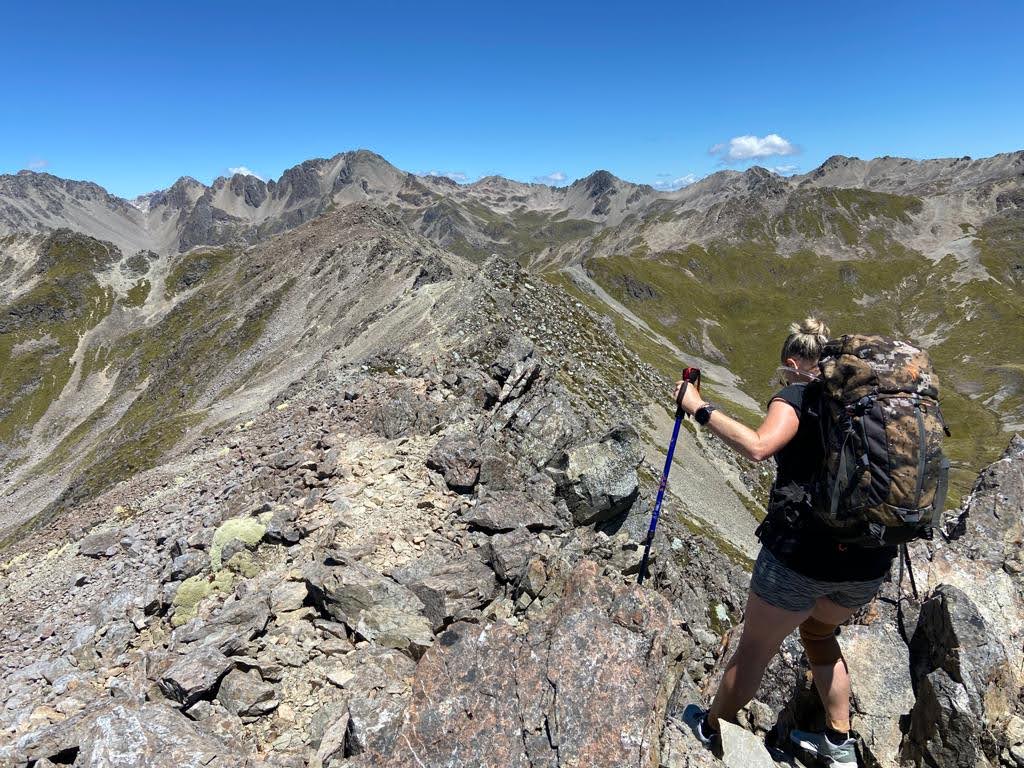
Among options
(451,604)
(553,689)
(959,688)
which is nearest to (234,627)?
(451,604)

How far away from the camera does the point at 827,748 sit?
8250 mm

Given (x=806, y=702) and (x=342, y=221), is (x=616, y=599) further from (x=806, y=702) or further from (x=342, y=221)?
(x=342, y=221)

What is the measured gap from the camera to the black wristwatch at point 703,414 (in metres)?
7.22

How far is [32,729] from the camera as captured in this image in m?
10.7

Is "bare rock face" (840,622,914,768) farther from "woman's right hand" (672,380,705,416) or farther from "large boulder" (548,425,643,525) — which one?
"large boulder" (548,425,643,525)

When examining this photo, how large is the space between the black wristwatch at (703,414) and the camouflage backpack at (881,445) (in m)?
1.38

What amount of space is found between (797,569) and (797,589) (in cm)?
37

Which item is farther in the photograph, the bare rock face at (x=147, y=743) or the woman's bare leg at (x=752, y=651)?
the bare rock face at (x=147, y=743)

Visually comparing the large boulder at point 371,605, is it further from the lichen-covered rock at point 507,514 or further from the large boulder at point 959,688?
the large boulder at point 959,688

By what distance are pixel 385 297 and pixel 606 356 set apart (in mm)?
31952

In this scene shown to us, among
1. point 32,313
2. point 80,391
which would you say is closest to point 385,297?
point 80,391

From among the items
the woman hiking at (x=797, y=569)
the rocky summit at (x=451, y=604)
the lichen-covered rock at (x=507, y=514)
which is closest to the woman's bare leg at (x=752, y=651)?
the woman hiking at (x=797, y=569)

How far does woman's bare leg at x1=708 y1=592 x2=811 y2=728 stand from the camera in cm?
758

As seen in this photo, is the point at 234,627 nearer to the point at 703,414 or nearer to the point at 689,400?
the point at 689,400
